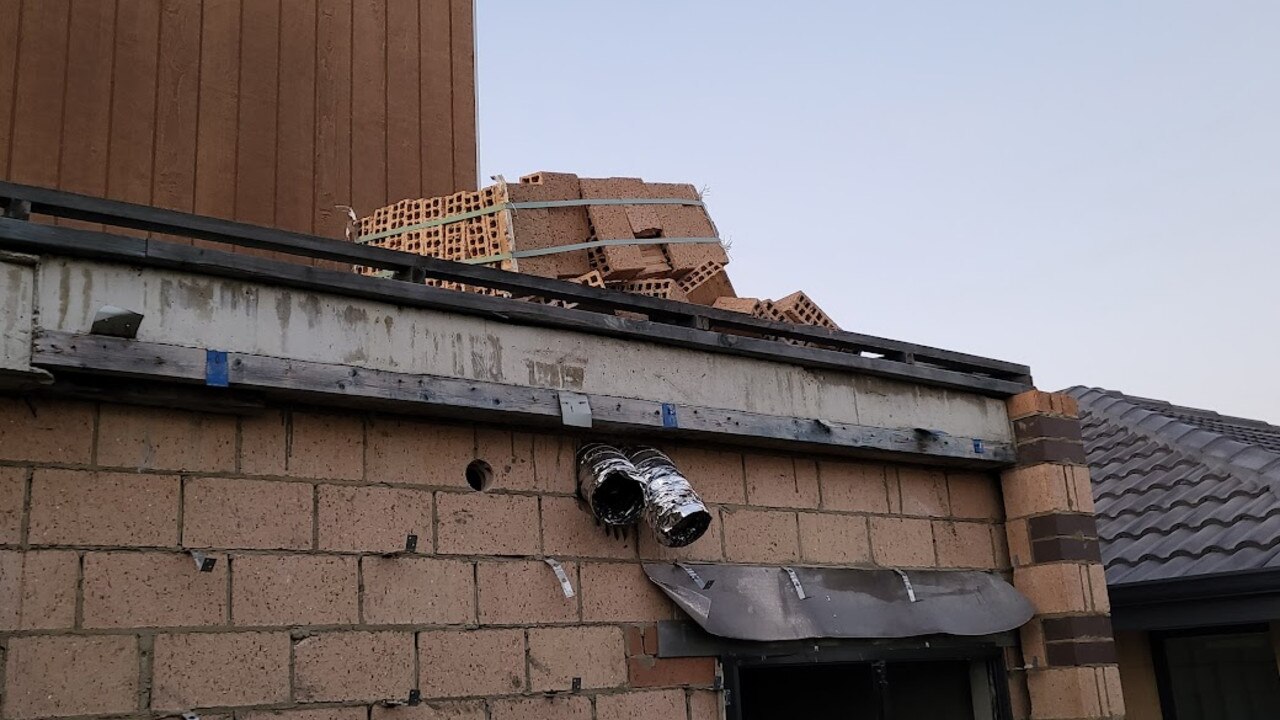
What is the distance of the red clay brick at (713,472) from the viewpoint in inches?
269

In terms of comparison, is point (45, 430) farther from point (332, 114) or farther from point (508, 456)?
point (332, 114)

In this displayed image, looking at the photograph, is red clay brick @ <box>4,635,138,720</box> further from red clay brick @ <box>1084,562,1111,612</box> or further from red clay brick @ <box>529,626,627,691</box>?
red clay brick @ <box>1084,562,1111,612</box>

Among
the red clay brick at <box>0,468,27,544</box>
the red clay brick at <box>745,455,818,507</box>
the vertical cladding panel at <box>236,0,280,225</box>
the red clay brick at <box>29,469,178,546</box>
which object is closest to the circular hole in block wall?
the red clay brick at <box>29,469,178,546</box>

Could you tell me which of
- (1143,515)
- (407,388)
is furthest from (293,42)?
(1143,515)

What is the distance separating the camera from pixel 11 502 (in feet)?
15.9

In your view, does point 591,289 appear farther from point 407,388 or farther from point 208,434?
point 208,434

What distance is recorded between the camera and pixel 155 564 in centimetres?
509

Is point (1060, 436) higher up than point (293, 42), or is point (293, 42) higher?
point (293, 42)

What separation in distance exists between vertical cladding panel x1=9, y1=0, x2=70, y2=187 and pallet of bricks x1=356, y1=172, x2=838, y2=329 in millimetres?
2073

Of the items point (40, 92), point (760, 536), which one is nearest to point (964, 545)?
point (760, 536)

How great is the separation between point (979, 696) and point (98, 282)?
18.9ft

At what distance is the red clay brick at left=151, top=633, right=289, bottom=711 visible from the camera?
501cm

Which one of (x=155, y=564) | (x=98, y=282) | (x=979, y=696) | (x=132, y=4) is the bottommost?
(x=979, y=696)

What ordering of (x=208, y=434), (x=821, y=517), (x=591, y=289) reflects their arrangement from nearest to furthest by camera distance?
(x=208, y=434) → (x=591, y=289) → (x=821, y=517)
